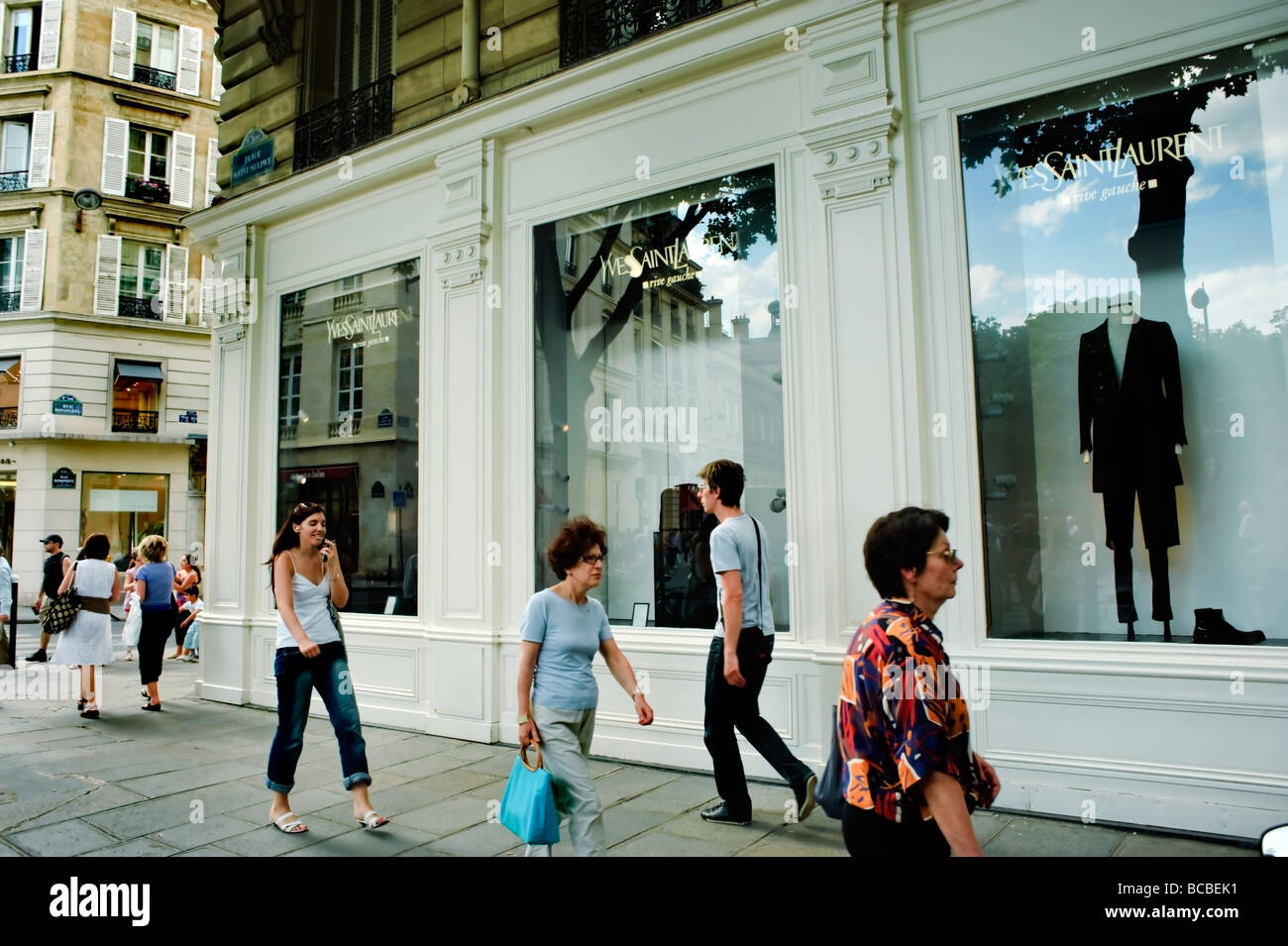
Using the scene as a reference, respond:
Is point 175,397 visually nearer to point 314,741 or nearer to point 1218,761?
point 314,741

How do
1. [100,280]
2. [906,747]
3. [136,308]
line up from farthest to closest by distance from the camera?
1. [136,308]
2. [100,280]
3. [906,747]

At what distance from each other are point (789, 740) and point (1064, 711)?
5.47ft

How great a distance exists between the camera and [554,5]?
7.06 metres

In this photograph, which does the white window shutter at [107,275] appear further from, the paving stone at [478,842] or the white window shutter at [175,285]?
the paving stone at [478,842]

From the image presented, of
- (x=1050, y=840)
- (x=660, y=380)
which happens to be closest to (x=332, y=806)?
(x=660, y=380)

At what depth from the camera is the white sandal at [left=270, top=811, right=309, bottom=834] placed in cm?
460

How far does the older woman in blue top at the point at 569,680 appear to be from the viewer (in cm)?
345

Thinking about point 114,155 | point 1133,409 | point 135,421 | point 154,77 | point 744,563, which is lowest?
point 744,563

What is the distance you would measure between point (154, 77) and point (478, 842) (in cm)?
2805

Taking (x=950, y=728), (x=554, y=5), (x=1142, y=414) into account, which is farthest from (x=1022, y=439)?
(x=554, y=5)

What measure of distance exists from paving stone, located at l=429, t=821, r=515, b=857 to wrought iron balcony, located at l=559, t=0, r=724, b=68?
566 cm

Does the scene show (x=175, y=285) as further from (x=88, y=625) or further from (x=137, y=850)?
(x=137, y=850)

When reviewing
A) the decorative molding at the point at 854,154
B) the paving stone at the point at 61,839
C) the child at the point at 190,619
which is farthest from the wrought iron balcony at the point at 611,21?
the child at the point at 190,619

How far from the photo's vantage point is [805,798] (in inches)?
180
